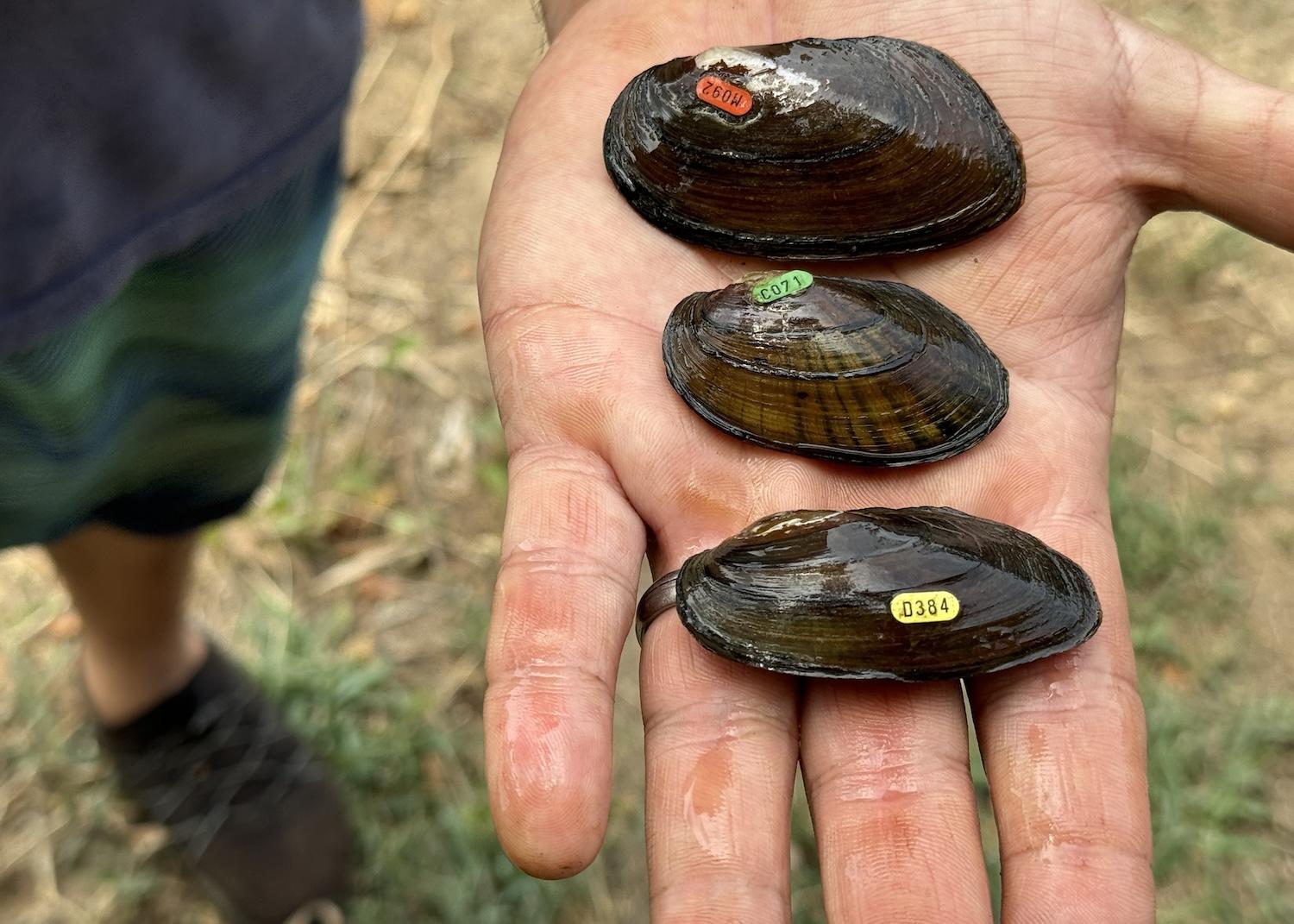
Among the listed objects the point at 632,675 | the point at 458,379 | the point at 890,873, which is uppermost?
the point at 890,873

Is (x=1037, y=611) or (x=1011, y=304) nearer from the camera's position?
(x=1037, y=611)

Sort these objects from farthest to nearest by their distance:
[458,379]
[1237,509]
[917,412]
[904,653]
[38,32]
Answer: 1. [458,379]
2. [1237,509]
3. [917,412]
4. [904,653]
5. [38,32]

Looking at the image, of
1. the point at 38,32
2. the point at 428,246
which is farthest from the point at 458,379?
the point at 38,32

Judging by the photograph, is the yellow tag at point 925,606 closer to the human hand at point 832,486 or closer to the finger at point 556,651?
the human hand at point 832,486

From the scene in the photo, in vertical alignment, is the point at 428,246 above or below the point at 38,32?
below

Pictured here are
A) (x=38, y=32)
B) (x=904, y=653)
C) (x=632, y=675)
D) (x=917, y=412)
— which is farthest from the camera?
(x=632, y=675)

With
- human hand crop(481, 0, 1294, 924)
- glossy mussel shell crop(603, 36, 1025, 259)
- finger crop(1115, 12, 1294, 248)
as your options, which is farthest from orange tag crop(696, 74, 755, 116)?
finger crop(1115, 12, 1294, 248)

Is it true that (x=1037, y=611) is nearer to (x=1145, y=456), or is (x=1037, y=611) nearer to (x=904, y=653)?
(x=904, y=653)

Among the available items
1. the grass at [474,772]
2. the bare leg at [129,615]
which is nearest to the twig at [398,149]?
the grass at [474,772]

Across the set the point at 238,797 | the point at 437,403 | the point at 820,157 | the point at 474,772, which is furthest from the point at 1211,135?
the point at 238,797
